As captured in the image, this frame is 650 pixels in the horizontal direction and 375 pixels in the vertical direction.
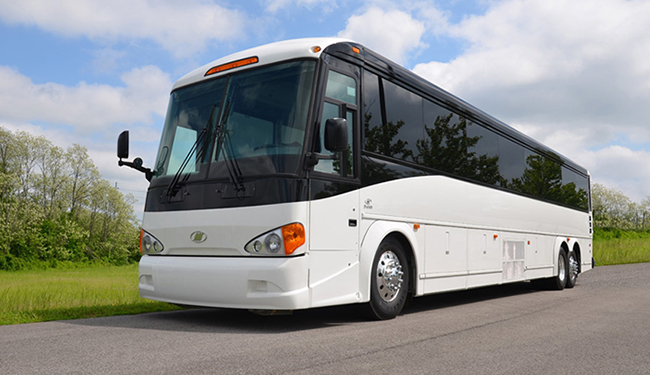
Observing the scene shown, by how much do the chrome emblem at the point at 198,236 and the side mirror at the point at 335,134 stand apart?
1783mm

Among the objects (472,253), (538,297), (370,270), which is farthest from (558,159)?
(370,270)

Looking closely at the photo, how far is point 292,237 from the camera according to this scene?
6281 mm

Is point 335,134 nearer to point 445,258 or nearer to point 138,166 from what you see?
point 138,166

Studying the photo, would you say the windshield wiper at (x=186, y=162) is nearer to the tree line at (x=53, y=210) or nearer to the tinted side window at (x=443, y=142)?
the tinted side window at (x=443, y=142)

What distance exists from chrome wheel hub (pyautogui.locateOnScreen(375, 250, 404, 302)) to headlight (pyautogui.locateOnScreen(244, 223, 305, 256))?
1.52 meters

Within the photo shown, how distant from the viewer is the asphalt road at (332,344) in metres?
4.63

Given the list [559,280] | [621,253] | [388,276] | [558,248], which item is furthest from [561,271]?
[621,253]

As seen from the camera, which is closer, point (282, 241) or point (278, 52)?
point (282, 241)

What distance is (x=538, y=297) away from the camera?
1234 cm

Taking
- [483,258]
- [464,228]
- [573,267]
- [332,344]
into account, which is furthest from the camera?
[573,267]

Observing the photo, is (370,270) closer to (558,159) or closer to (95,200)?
(558,159)

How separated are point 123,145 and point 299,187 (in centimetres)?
276

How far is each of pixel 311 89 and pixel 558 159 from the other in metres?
11.5

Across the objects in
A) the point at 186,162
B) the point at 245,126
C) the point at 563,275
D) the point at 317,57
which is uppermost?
the point at 317,57
